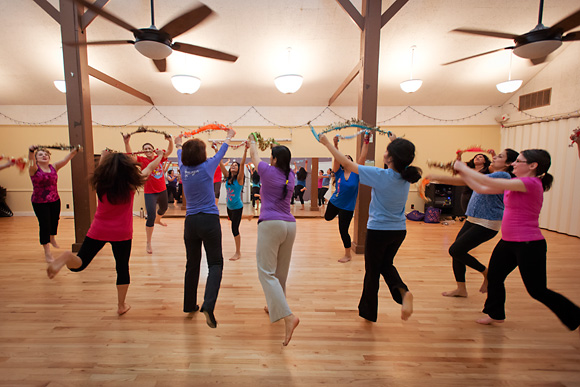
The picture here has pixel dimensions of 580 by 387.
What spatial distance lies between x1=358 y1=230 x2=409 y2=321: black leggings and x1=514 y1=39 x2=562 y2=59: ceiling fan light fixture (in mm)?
3613

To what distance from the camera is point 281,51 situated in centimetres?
608

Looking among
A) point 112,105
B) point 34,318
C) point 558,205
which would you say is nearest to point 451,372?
point 34,318

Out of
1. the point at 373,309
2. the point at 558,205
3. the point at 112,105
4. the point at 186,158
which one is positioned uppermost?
the point at 112,105

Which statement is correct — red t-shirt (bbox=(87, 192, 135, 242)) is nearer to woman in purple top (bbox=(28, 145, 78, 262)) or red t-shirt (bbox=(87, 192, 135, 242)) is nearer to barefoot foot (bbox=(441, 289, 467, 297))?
woman in purple top (bbox=(28, 145, 78, 262))

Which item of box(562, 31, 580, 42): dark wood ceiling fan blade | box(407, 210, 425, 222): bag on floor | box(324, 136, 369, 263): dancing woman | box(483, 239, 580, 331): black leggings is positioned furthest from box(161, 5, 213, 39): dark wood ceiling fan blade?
box(407, 210, 425, 222): bag on floor

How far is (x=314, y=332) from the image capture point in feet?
7.31

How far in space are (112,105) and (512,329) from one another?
978cm

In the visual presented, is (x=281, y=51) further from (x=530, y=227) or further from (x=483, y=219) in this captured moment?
→ (x=530, y=227)

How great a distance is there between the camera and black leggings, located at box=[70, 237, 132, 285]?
86.0 inches

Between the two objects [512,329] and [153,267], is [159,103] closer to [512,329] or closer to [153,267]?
[153,267]

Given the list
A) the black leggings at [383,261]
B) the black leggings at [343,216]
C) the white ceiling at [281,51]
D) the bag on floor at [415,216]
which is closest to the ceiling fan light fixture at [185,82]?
the white ceiling at [281,51]

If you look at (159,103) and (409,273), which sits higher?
(159,103)

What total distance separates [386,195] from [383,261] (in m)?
0.52

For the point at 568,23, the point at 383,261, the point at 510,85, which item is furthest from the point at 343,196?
the point at 510,85
